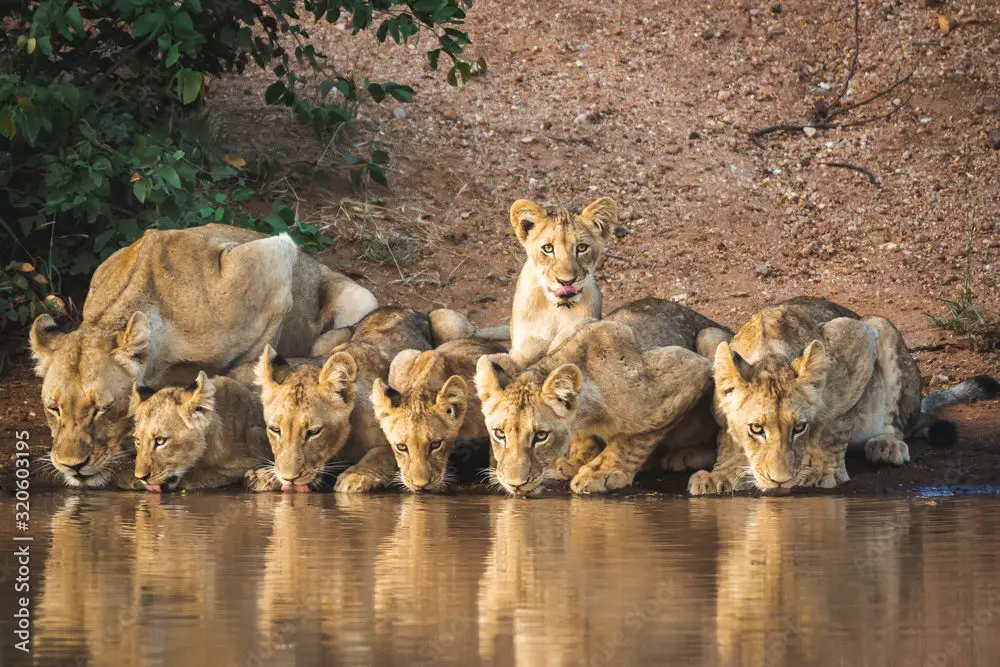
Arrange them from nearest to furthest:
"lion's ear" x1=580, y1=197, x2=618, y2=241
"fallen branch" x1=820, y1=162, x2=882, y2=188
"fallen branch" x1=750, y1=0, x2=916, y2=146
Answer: "lion's ear" x1=580, y1=197, x2=618, y2=241
"fallen branch" x1=820, y1=162, x2=882, y2=188
"fallen branch" x1=750, y1=0, x2=916, y2=146

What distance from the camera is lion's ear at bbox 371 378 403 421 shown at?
835cm

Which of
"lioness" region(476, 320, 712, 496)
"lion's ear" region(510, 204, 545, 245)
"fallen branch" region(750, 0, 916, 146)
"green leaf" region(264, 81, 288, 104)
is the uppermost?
"fallen branch" region(750, 0, 916, 146)

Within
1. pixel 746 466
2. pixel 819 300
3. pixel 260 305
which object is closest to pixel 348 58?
pixel 260 305

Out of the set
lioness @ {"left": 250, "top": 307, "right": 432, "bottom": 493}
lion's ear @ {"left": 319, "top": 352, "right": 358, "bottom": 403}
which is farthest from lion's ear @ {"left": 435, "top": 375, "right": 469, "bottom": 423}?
lion's ear @ {"left": 319, "top": 352, "right": 358, "bottom": 403}

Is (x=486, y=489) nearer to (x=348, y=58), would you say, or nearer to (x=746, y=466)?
(x=746, y=466)

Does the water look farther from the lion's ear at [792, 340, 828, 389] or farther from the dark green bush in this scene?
the dark green bush

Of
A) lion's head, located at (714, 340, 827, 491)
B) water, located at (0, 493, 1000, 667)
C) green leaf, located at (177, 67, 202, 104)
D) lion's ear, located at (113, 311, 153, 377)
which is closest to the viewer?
water, located at (0, 493, 1000, 667)

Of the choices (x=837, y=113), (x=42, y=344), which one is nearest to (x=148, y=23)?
(x=42, y=344)

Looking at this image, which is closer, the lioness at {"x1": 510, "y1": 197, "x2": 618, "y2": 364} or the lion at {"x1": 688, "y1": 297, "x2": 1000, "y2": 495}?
the lion at {"x1": 688, "y1": 297, "x2": 1000, "y2": 495}

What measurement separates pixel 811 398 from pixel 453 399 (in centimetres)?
181

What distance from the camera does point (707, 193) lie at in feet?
46.7

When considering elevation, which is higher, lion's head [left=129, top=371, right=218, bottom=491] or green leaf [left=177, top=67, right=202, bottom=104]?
green leaf [left=177, top=67, right=202, bottom=104]

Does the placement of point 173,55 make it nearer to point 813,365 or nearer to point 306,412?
point 306,412

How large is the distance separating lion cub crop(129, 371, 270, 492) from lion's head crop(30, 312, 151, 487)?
0.15m
